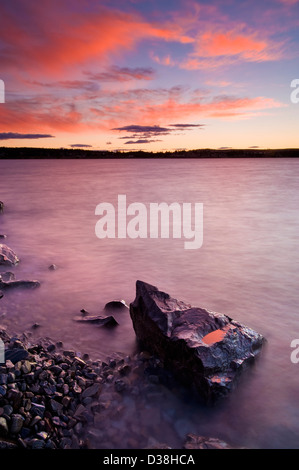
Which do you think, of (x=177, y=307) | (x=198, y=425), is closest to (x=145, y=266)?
(x=177, y=307)

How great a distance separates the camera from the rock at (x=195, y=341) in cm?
310

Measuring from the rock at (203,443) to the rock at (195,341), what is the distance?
1.31 ft

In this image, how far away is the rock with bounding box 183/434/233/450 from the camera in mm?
2613

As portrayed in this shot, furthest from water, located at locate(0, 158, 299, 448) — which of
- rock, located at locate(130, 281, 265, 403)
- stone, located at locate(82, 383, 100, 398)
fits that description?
stone, located at locate(82, 383, 100, 398)

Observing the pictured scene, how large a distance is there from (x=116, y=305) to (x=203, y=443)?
8.70 ft

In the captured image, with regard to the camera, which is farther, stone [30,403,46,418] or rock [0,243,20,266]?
rock [0,243,20,266]

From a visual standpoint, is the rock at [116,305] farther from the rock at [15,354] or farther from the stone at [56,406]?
the stone at [56,406]

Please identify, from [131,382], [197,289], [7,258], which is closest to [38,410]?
[131,382]

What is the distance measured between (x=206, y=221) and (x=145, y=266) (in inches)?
233

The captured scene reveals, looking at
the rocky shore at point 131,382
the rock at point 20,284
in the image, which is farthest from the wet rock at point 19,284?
the rocky shore at point 131,382

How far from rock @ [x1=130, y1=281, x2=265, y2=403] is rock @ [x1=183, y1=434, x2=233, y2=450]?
1.31 feet

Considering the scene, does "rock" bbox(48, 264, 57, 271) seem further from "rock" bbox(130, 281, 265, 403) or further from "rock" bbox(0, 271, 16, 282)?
"rock" bbox(130, 281, 265, 403)

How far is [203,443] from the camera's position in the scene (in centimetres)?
264
